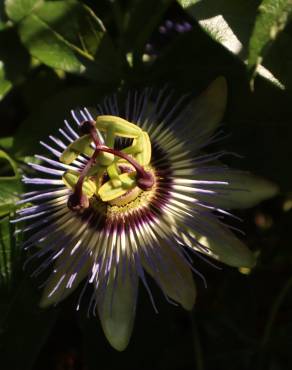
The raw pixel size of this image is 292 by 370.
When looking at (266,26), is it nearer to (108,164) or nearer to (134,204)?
(108,164)

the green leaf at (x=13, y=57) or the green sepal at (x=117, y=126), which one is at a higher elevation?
the green leaf at (x=13, y=57)

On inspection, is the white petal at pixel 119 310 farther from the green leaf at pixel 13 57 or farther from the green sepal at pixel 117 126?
the green leaf at pixel 13 57

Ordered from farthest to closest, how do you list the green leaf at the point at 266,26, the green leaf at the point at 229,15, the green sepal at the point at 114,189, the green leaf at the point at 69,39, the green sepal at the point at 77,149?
the green leaf at the point at 69,39 → the green sepal at the point at 114,189 → the green sepal at the point at 77,149 → the green leaf at the point at 229,15 → the green leaf at the point at 266,26

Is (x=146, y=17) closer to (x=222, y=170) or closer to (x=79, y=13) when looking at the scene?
(x=79, y=13)

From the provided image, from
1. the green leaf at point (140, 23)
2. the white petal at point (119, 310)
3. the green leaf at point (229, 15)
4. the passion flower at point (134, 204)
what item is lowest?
the white petal at point (119, 310)

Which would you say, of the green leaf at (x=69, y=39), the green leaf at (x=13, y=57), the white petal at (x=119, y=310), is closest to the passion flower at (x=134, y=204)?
the white petal at (x=119, y=310)

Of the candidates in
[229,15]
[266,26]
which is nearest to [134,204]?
[229,15]

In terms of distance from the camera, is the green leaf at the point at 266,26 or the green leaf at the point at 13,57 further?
the green leaf at the point at 13,57
